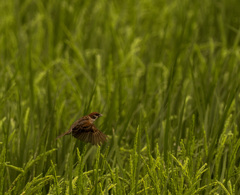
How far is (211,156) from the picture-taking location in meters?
1.88

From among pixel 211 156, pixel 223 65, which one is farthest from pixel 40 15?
pixel 211 156

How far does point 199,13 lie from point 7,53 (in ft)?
4.55

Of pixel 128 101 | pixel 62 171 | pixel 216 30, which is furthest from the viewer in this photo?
pixel 216 30

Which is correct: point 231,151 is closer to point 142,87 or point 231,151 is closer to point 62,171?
point 62,171

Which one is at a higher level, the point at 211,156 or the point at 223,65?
the point at 223,65

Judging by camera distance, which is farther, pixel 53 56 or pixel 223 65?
pixel 53 56

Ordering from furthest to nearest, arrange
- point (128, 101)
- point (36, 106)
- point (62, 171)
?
point (128, 101) < point (36, 106) < point (62, 171)

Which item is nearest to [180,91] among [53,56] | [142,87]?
[142,87]

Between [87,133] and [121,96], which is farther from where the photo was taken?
[121,96]

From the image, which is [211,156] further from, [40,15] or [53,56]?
[40,15]

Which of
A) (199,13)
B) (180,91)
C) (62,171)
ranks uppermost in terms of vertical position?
(199,13)

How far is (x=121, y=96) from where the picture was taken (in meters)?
2.33

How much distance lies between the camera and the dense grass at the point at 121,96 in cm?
170

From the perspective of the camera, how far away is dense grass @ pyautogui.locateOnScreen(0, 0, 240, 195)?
1699 millimetres
